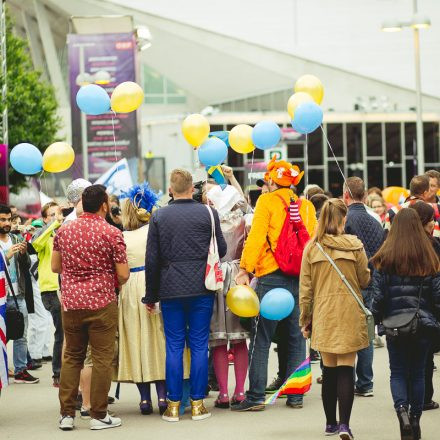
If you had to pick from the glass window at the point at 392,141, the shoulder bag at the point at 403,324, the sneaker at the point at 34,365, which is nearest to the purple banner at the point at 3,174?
the sneaker at the point at 34,365

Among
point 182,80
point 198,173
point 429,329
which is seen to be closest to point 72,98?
point 198,173

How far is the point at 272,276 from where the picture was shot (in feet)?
29.6

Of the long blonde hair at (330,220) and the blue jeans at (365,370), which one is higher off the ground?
the long blonde hair at (330,220)

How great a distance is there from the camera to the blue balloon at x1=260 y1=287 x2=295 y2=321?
8664 mm

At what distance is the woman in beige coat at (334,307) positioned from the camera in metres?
7.67

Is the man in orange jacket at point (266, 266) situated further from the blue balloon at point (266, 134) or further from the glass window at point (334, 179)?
the glass window at point (334, 179)

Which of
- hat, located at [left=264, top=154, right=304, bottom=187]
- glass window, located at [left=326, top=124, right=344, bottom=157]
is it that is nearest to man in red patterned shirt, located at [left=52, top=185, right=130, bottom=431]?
hat, located at [left=264, top=154, right=304, bottom=187]

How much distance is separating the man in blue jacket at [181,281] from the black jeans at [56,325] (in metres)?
2.17

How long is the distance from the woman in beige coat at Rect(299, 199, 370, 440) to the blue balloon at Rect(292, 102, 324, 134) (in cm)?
196

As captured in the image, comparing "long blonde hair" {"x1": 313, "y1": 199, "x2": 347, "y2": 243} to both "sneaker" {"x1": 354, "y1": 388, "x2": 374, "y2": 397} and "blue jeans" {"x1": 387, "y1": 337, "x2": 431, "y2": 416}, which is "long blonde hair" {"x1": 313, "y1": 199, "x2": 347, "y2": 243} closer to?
"blue jeans" {"x1": 387, "y1": 337, "x2": 431, "y2": 416}

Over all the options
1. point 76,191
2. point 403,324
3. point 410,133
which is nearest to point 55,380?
point 76,191

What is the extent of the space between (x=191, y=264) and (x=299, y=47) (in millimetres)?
46810

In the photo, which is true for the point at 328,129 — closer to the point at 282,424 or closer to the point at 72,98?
the point at 72,98

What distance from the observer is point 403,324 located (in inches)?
291
